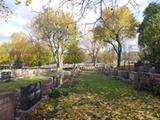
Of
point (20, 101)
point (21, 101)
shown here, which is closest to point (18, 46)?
point (20, 101)

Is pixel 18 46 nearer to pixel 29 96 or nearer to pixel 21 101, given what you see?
pixel 29 96

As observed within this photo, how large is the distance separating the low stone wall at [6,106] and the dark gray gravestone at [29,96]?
305 centimetres

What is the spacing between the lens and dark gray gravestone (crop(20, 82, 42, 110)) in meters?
14.5

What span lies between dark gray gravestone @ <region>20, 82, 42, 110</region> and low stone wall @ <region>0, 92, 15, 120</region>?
120 inches

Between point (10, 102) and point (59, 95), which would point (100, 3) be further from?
point (59, 95)

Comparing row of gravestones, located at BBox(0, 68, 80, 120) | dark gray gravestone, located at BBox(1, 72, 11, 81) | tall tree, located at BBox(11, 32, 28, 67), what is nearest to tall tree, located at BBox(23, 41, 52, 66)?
tall tree, located at BBox(11, 32, 28, 67)

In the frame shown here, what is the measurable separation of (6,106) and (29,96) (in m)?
4.93

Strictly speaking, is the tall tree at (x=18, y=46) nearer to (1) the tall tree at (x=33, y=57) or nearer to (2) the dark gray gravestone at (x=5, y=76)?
(1) the tall tree at (x=33, y=57)

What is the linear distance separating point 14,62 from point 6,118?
135 metres

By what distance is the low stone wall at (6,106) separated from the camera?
1000cm

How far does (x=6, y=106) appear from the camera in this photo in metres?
10.4

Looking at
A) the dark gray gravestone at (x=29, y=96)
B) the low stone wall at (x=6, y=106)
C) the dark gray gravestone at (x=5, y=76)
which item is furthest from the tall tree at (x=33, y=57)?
the low stone wall at (x=6, y=106)

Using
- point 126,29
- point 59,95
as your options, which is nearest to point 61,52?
point 126,29

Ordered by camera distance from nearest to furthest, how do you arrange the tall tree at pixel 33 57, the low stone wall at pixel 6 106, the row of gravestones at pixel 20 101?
the low stone wall at pixel 6 106 → the row of gravestones at pixel 20 101 → the tall tree at pixel 33 57
